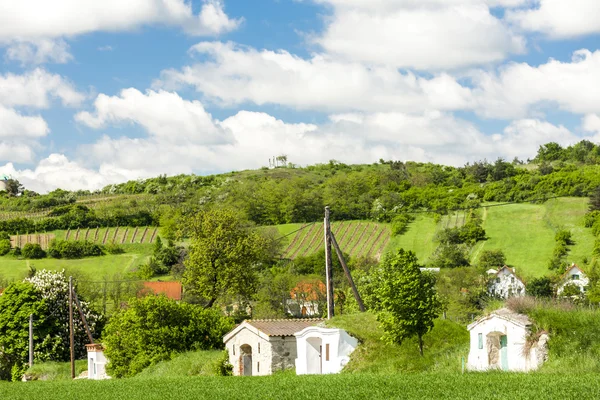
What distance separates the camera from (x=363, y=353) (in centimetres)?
3581

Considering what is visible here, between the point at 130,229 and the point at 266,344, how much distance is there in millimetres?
97550

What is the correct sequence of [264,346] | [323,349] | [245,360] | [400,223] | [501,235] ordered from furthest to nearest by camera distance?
1. [400,223]
2. [501,235]
3. [245,360]
4. [264,346]
5. [323,349]

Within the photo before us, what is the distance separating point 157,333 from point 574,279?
56890 millimetres

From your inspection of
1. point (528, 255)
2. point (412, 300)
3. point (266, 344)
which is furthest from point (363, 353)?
point (528, 255)

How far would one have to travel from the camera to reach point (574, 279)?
293 feet

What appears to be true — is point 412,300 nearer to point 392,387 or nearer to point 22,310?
point 392,387

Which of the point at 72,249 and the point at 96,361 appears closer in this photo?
the point at 96,361

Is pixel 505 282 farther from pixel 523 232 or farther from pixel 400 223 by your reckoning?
pixel 400 223

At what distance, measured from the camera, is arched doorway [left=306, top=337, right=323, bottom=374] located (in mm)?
38375

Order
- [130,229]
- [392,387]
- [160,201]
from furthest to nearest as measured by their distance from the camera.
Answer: [160,201], [130,229], [392,387]

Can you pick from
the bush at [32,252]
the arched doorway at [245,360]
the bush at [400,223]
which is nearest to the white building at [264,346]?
the arched doorway at [245,360]

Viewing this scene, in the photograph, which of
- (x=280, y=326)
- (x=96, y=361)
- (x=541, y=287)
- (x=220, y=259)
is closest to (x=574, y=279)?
(x=541, y=287)

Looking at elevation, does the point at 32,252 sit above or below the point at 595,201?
below

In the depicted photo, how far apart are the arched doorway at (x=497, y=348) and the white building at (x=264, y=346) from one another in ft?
42.9
